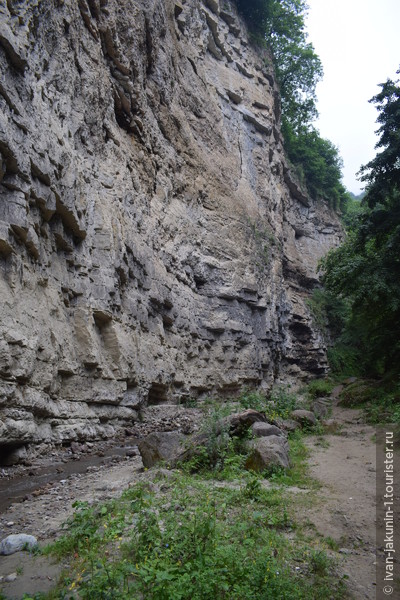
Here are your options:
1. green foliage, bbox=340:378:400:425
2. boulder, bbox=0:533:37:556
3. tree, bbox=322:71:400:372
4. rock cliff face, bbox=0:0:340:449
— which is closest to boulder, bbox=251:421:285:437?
green foliage, bbox=340:378:400:425

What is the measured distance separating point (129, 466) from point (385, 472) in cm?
420

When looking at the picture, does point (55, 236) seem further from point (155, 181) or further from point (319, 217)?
point (319, 217)

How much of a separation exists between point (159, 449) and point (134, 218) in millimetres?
8289

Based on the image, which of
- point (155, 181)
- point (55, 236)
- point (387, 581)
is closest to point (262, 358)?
point (155, 181)

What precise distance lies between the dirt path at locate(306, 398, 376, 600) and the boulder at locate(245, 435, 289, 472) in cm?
57

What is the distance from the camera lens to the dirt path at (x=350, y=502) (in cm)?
325

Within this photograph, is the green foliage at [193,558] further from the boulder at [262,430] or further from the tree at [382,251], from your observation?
the tree at [382,251]

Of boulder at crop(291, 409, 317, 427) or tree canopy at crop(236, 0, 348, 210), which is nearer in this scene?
boulder at crop(291, 409, 317, 427)

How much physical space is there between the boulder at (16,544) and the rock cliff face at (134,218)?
275cm

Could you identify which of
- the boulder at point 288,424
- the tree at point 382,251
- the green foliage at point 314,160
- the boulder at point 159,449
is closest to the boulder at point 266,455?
the boulder at point 159,449

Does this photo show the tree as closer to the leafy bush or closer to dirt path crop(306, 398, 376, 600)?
dirt path crop(306, 398, 376, 600)

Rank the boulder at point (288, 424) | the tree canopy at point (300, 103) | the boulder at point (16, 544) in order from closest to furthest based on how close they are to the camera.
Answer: the boulder at point (16, 544)
the boulder at point (288, 424)
the tree canopy at point (300, 103)

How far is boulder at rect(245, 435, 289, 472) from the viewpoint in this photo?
6.04 metres

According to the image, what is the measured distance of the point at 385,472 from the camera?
19.8ft
